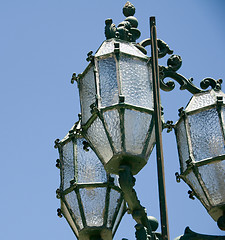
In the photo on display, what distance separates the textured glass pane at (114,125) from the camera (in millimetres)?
6355

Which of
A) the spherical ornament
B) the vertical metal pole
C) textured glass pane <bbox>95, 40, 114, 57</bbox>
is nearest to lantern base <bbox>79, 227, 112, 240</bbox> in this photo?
the spherical ornament

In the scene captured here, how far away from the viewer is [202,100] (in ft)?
23.6

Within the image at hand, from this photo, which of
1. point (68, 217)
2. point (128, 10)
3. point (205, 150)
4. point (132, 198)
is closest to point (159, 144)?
point (132, 198)

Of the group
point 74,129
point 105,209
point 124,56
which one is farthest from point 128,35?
point 105,209

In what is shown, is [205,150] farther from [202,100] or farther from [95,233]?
[95,233]

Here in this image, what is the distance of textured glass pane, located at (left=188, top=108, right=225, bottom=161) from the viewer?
6840 millimetres

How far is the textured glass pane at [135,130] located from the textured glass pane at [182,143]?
61 centimetres

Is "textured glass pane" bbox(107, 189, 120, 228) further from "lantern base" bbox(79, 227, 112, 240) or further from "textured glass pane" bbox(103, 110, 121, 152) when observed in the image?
"textured glass pane" bbox(103, 110, 121, 152)

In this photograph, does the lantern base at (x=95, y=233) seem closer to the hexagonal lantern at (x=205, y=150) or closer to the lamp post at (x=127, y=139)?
A: the lamp post at (x=127, y=139)

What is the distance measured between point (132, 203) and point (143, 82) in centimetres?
94

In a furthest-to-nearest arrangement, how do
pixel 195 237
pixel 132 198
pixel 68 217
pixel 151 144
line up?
pixel 68 217 → pixel 195 237 → pixel 151 144 → pixel 132 198

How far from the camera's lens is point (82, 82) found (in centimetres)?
693

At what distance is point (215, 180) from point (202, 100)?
0.74 meters

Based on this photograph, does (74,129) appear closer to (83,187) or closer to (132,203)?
(83,187)
